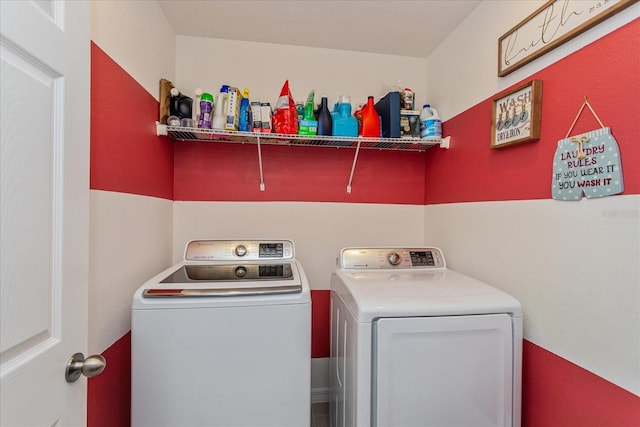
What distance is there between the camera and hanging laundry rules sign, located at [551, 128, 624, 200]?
3.24ft

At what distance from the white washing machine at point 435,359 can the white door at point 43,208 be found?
3.09 ft

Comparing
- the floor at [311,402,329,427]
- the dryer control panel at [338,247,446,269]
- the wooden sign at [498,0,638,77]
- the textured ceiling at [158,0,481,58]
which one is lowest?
the floor at [311,402,329,427]

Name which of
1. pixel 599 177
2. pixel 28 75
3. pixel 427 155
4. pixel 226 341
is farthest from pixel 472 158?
pixel 28 75

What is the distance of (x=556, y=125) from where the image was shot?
1.21 m

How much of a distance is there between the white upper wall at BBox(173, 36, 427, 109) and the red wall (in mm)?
427

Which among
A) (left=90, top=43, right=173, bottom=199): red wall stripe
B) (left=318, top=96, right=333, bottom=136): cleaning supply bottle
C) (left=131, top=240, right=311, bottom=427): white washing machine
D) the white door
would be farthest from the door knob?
(left=318, top=96, right=333, bottom=136): cleaning supply bottle

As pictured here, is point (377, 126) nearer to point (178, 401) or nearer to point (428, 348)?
point (428, 348)

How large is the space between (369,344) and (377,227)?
3.96 feet

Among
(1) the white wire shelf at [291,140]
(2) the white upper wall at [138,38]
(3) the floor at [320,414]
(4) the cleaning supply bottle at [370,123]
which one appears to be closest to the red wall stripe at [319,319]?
(3) the floor at [320,414]

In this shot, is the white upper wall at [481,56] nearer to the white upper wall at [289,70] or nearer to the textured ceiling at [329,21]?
the textured ceiling at [329,21]

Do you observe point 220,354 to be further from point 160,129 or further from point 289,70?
point 289,70

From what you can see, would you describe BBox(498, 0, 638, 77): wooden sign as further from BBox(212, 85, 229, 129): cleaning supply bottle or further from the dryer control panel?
BBox(212, 85, 229, 129): cleaning supply bottle

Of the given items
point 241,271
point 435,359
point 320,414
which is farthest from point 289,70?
point 320,414

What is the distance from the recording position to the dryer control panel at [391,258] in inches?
71.0
